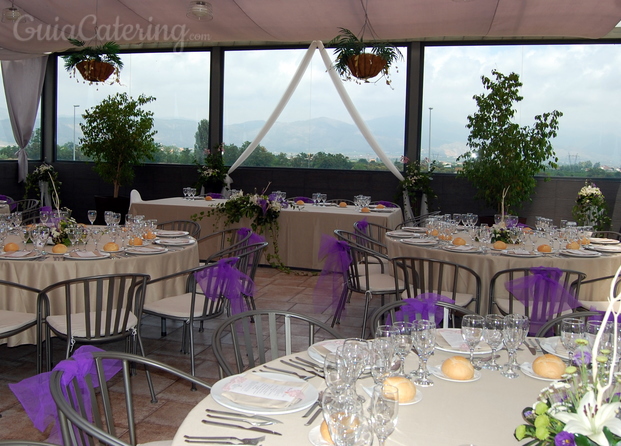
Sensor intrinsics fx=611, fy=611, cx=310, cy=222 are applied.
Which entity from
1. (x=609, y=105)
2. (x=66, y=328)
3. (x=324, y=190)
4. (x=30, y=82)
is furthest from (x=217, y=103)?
(x=66, y=328)

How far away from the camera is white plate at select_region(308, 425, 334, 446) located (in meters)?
1.49

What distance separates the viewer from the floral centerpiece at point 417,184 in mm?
9586

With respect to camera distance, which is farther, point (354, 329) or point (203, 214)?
point (203, 214)

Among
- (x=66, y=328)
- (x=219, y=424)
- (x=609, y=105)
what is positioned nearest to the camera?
(x=219, y=424)

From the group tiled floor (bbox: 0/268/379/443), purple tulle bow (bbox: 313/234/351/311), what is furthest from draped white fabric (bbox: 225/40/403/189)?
purple tulle bow (bbox: 313/234/351/311)

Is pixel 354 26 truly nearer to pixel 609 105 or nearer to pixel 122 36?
pixel 122 36

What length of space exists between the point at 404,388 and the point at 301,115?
957 cm

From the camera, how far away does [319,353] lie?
2.12m

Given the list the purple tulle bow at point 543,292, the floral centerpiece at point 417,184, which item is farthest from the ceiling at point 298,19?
the purple tulle bow at point 543,292

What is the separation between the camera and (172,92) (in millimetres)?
11508

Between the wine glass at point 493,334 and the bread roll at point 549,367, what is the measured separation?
0.13 meters

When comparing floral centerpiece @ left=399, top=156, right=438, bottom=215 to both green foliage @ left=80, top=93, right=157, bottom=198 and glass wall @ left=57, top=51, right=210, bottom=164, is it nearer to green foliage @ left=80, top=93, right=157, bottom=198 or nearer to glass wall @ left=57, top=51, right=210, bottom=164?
glass wall @ left=57, top=51, right=210, bottom=164

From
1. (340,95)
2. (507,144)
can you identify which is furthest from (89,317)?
(340,95)

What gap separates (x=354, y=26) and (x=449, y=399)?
638 cm
